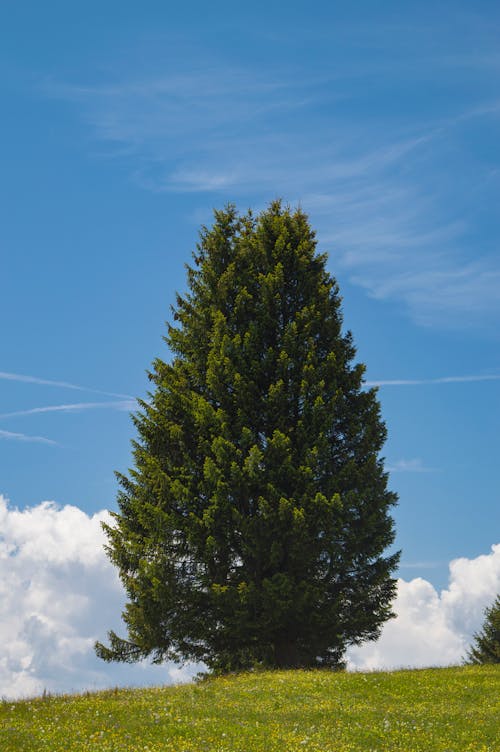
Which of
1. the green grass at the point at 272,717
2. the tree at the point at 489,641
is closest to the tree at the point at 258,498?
the green grass at the point at 272,717

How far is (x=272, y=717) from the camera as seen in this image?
1572 cm

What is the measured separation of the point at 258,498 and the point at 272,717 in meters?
8.62

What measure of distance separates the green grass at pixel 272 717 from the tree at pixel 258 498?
130 inches

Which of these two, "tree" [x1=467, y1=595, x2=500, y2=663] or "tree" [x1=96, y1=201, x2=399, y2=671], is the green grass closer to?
"tree" [x1=96, y1=201, x2=399, y2=671]

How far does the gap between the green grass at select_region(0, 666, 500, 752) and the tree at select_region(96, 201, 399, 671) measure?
329 centimetres

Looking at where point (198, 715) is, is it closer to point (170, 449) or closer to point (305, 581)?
point (305, 581)

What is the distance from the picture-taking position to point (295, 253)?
27.9 m

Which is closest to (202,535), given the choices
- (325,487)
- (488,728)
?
(325,487)

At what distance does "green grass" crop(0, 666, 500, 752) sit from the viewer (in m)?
13.8

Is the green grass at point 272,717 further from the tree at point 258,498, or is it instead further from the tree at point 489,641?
the tree at point 489,641

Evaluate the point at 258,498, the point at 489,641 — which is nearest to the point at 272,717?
the point at 258,498

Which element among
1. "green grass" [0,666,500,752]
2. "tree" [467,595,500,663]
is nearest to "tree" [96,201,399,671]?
"green grass" [0,666,500,752]

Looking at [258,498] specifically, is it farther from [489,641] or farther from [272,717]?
[489,641]

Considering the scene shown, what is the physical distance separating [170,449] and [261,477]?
166 inches
